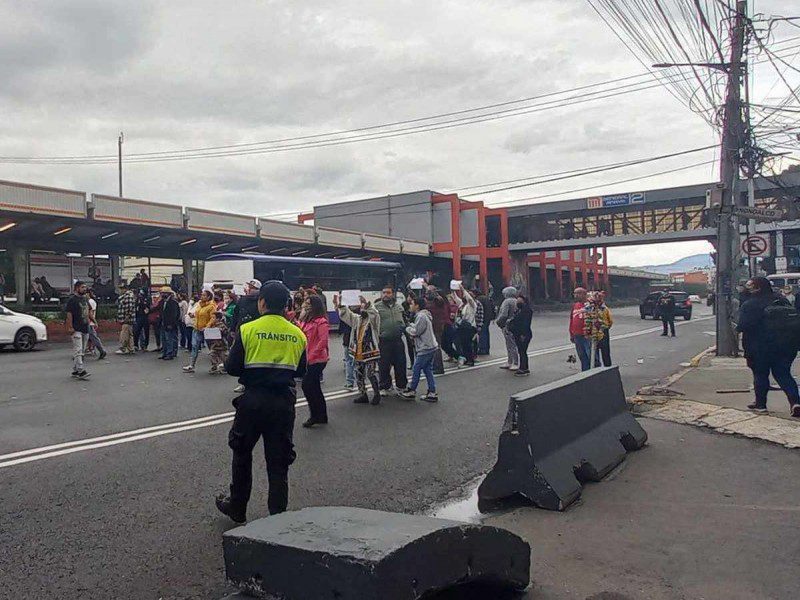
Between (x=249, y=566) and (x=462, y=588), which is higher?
(x=249, y=566)

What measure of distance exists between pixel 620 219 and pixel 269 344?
49.3 m

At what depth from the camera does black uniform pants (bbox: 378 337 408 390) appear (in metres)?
9.83

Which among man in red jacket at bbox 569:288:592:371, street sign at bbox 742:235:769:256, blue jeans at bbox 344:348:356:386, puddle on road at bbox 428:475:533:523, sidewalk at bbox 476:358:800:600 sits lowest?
puddle on road at bbox 428:475:533:523

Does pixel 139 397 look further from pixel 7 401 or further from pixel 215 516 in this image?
pixel 215 516

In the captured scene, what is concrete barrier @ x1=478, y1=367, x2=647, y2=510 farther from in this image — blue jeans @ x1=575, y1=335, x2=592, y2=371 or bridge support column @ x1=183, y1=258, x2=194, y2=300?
bridge support column @ x1=183, y1=258, x2=194, y2=300

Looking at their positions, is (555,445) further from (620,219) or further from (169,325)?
(620,219)

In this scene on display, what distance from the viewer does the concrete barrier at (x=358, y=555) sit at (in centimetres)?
267

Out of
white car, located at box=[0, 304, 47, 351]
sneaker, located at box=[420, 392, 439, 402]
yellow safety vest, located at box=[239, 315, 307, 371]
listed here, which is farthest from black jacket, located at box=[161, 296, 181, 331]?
yellow safety vest, located at box=[239, 315, 307, 371]

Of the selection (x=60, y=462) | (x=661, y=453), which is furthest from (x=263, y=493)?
(x=661, y=453)

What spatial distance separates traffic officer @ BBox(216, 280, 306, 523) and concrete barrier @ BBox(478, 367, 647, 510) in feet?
5.70

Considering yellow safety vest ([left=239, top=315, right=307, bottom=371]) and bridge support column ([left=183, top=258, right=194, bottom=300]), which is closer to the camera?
yellow safety vest ([left=239, top=315, right=307, bottom=371])

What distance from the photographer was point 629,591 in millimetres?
3684

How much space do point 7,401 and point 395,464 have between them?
6.51 m

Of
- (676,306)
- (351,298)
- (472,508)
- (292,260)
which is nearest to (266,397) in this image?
(472,508)
